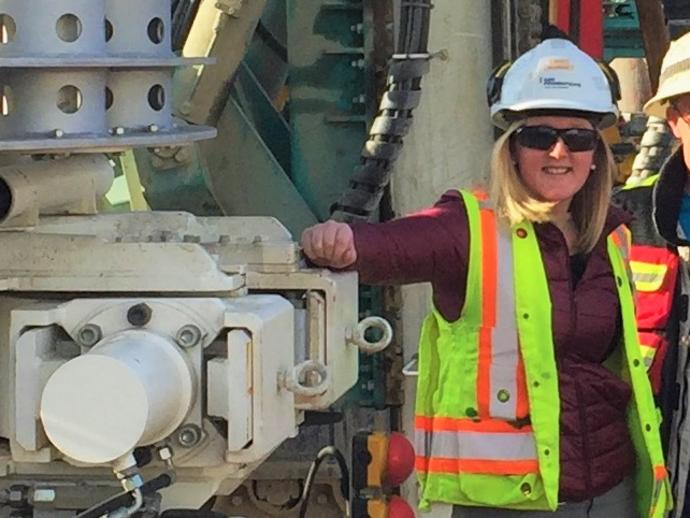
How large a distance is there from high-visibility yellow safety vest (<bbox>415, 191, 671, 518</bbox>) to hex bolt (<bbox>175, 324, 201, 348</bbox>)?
934 mm

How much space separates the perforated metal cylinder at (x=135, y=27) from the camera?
2.68m

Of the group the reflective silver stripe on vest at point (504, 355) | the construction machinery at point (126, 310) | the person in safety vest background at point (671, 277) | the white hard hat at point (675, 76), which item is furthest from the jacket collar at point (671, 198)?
the construction machinery at point (126, 310)

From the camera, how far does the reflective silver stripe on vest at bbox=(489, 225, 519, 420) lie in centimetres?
332

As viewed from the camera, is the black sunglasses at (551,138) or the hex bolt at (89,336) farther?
the black sunglasses at (551,138)

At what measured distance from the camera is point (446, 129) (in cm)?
486

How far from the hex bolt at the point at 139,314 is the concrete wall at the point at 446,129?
93.7 inches

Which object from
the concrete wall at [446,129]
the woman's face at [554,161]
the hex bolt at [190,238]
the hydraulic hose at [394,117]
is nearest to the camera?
the hex bolt at [190,238]

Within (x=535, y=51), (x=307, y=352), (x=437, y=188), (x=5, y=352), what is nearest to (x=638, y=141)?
(x=437, y=188)

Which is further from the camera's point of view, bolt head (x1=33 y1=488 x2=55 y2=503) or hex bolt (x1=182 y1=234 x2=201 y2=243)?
hex bolt (x1=182 y1=234 x2=201 y2=243)

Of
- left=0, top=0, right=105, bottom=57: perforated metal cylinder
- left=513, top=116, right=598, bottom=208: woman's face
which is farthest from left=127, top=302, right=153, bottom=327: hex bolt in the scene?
left=513, top=116, right=598, bottom=208: woman's face

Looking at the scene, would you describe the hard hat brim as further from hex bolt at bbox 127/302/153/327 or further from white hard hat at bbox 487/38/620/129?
hex bolt at bbox 127/302/153/327

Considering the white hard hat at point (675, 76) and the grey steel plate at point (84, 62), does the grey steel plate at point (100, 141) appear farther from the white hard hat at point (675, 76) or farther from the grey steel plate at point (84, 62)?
the white hard hat at point (675, 76)

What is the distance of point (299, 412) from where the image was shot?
285 centimetres

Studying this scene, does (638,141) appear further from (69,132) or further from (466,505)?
(69,132)
